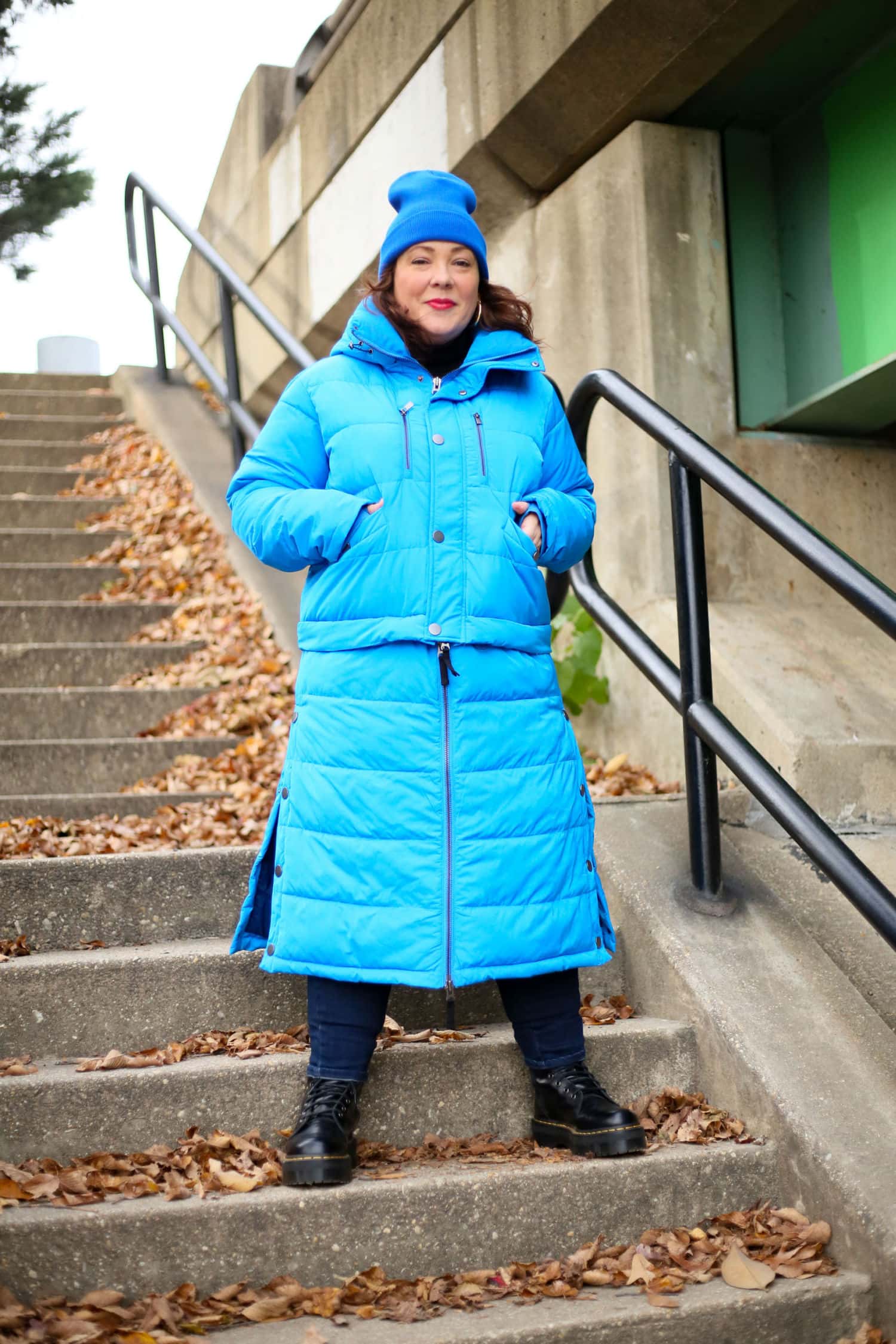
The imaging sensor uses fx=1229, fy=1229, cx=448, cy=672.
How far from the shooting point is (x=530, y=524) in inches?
89.7

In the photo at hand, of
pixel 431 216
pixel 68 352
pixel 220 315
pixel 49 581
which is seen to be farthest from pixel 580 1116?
pixel 68 352

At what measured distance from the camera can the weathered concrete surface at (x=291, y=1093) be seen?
1997 mm

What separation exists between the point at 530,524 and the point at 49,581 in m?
3.03

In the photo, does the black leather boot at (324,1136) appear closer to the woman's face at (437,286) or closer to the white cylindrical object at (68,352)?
the woman's face at (437,286)

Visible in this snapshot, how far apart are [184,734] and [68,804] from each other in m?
0.63

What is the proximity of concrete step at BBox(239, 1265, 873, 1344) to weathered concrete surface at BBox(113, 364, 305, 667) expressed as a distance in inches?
109

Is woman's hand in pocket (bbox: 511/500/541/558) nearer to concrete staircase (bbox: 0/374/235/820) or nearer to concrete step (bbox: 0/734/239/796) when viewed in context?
concrete staircase (bbox: 0/374/235/820)

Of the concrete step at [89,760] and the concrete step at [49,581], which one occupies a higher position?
the concrete step at [49,581]

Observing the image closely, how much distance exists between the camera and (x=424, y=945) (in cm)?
203

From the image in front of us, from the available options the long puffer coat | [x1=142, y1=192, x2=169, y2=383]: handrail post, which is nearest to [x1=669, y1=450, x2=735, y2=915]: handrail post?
the long puffer coat

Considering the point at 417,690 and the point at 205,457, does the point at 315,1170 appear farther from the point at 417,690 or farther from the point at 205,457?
the point at 205,457

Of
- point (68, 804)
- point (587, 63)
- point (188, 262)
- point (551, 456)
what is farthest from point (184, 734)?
point (188, 262)

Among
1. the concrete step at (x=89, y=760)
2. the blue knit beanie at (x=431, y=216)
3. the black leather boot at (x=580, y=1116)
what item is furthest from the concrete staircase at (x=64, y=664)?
the blue knit beanie at (x=431, y=216)

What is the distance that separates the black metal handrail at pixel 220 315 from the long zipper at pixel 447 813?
1449mm
